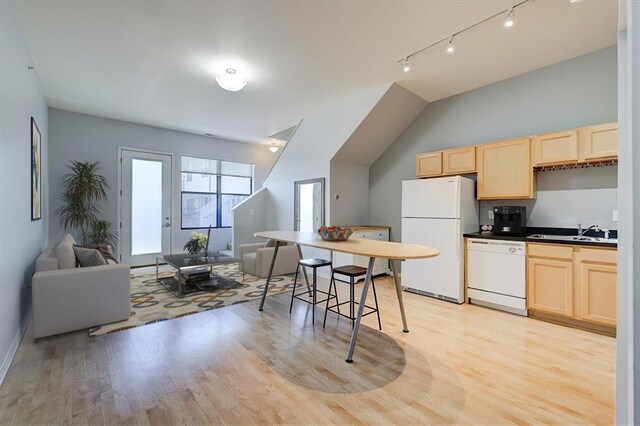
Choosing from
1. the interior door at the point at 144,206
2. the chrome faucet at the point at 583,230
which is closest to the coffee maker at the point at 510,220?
the chrome faucet at the point at 583,230

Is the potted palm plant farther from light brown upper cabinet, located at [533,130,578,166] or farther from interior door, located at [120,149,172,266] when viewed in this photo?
light brown upper cabinet, located at [533,130,578,166]

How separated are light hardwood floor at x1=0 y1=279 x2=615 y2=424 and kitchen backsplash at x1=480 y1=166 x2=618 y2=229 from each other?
51.2 inches

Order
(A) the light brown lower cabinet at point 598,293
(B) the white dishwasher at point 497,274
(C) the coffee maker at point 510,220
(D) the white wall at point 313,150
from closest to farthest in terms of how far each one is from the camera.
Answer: (A) the light brown lower cabinet at point 598,293
(B) the white dishwasher at point 497,274
(C) the coffee maker at point 510,220
(D) the white wall at point 313,150

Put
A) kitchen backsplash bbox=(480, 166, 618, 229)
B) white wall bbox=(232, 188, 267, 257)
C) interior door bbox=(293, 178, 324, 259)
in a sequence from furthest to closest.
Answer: white wall bbox=(232, 188, 267, 257)
interior door bbox=(293, 178, 324, 259)
kitchen backsplash bbox=(480, 166, 618, 229)

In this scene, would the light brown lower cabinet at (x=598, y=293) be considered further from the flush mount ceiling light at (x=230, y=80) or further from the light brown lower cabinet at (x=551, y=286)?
the flush mount ceiling light at (x=230, y=80)

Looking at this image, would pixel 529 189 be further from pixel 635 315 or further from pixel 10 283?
pixel 10 283

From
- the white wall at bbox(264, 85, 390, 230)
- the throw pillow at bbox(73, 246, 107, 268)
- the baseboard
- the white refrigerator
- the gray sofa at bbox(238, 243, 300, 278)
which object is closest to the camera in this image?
the baseboard

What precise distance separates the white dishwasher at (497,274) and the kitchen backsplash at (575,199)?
72 centimetres

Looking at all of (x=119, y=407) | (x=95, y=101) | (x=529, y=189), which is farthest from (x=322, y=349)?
Answer: (x=95, y=101)

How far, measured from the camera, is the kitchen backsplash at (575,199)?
129 inches

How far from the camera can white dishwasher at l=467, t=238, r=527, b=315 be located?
11.2 feet

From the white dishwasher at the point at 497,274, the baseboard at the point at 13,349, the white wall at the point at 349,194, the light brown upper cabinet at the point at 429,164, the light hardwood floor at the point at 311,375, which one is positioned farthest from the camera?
the white wall at the point at 349,194

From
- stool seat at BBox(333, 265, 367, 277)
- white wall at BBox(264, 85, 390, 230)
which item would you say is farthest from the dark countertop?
white wall at BBox(264, 85, 390, 230)

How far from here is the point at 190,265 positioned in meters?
4.09
